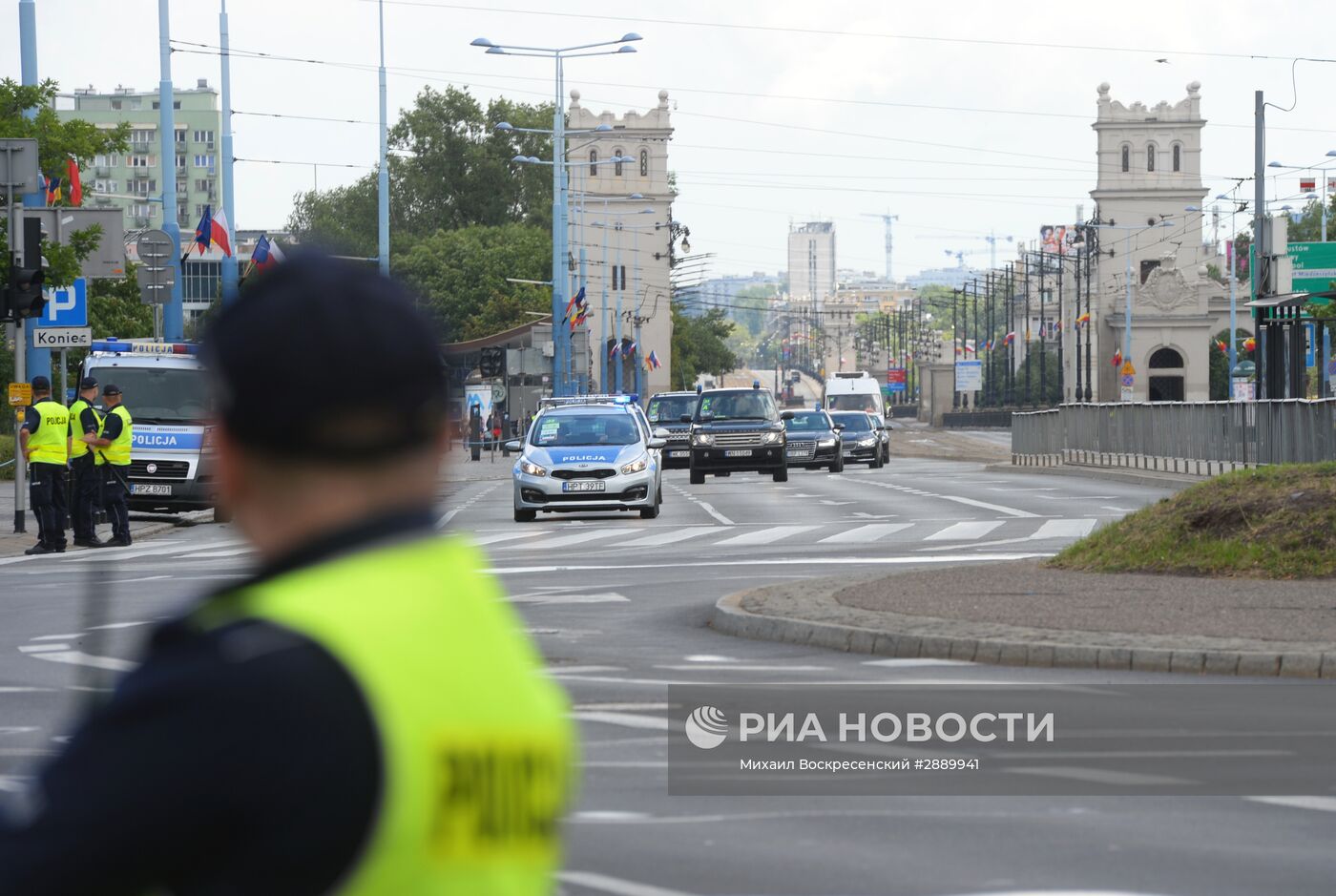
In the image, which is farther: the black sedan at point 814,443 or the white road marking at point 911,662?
the black sedan at point 814,443

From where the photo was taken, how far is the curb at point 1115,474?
37.6 m

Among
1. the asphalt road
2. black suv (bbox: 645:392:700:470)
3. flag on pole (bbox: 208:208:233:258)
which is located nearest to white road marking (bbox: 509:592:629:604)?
the asphalt road

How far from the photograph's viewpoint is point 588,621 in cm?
1467

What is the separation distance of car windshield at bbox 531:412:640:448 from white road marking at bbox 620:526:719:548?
297 centimetres

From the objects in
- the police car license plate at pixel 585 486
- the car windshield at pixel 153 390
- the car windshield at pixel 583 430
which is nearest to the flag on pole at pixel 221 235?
the car windshield at pixel 153 390

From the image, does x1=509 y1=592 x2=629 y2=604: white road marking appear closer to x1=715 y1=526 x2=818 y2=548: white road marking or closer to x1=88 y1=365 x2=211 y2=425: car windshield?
x1=715 y1=526 x2=818 y2=548: white road marking

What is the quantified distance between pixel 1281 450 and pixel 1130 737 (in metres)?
25.4

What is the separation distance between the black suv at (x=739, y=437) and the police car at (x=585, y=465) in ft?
40.5

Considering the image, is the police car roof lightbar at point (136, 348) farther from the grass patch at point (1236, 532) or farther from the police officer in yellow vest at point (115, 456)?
the grass patch at point (1236, 532)

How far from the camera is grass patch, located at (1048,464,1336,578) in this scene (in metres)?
15.8

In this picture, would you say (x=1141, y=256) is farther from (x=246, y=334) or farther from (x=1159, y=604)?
(x=246, y=334)

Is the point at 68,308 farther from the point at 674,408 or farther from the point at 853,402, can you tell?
the point at 853,402

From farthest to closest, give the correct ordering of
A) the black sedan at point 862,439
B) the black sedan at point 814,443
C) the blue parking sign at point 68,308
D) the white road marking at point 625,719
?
the black sedan at point 862,439 < the black sedan at point 814,443 < the blue parking sign at point 68,308 < the white road marking at point 625,719

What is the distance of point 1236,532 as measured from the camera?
644 inches
